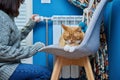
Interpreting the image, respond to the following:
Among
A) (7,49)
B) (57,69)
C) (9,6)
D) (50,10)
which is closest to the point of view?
(7,49)

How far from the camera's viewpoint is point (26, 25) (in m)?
2.50

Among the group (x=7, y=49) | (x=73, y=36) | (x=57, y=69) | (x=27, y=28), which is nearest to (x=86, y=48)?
(x=73, y=36)

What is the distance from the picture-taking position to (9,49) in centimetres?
191

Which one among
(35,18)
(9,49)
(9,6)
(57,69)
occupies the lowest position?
(57,69)

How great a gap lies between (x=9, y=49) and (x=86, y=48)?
0.54m

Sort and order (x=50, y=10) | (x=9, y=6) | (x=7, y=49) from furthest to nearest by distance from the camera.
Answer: (x=50, y=10), (x=9, y=6), (x=7, y=49)

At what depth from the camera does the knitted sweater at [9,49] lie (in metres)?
1.89

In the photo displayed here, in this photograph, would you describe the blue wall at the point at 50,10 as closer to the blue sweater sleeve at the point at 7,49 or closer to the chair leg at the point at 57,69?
the chair leg at the point at 57,69

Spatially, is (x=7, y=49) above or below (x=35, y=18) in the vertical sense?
below

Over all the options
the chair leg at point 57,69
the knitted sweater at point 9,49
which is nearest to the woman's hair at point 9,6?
the knitted sweater at point 9,49

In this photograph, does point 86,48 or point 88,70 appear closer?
point 86,48

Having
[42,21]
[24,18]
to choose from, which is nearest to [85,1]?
[42,21]

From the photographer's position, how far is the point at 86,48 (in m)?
1.97

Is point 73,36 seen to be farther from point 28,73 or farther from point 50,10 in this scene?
point 50,10
